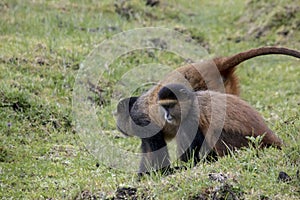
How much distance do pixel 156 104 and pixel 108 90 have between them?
9.65 ft

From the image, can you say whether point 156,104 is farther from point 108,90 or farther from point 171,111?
point 108,90

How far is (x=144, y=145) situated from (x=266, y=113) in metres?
2.74

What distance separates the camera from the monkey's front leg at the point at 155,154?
20.3 feet

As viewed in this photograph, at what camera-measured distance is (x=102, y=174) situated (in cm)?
623

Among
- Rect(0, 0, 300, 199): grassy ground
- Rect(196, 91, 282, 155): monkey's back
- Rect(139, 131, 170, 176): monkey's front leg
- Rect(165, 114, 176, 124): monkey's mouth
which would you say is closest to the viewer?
Rect(0, 0, 300, 199): grassy ground

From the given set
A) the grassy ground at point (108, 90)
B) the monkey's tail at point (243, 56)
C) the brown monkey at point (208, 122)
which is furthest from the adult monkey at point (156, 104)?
the grassy ground at point (108, 90)

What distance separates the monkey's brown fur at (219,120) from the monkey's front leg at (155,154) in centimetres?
24

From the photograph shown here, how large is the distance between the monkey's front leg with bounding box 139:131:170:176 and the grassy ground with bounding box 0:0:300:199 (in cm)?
22

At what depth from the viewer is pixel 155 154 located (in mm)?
6219

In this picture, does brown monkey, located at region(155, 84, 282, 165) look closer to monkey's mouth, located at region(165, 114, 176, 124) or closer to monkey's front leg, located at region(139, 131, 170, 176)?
monkey's mouth, located at region(165, 114, 176, 124)

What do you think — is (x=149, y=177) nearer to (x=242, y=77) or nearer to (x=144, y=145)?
(x=144, y=145)

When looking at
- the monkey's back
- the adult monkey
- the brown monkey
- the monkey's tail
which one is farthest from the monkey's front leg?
the monkey's tail

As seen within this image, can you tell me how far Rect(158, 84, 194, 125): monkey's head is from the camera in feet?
19.5

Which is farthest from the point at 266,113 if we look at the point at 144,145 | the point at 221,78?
the point at 144,145
